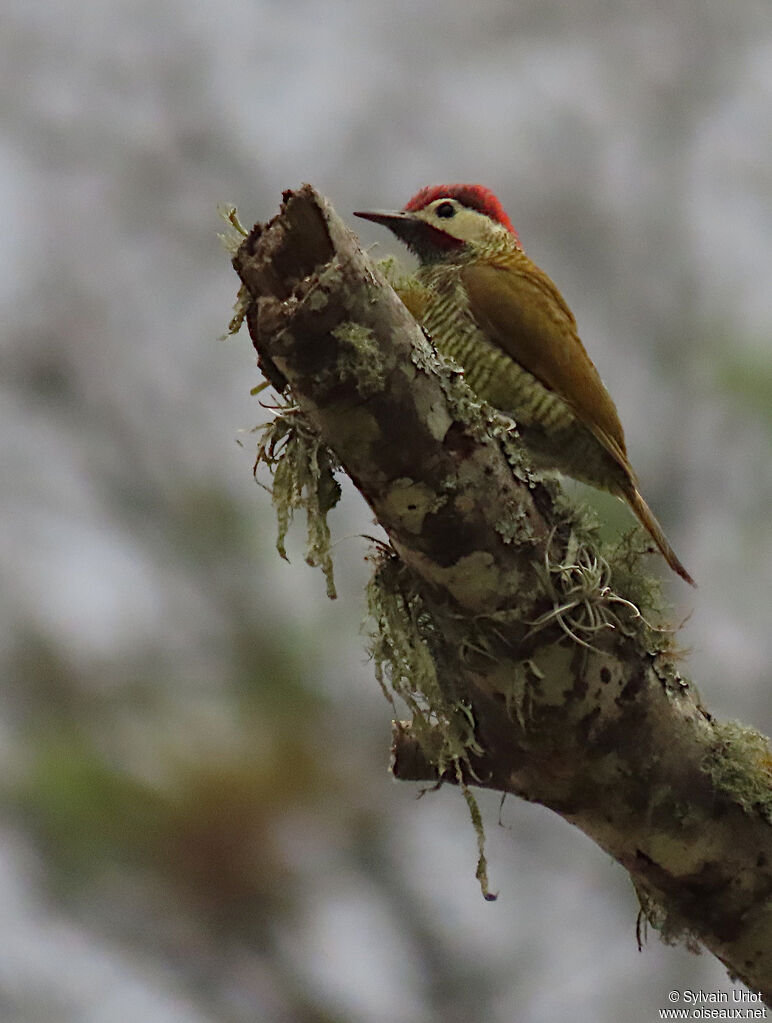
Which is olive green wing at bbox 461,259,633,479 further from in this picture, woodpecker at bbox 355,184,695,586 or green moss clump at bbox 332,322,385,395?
green moss clump at bbox 332,322,385,395

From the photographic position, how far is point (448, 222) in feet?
13.3

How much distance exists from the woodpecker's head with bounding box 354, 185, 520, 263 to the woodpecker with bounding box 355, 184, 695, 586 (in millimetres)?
192

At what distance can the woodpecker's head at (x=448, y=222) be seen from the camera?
4004 millimetres

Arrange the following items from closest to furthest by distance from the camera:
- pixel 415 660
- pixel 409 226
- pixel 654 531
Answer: pixel 415 660
pixel 654 531
pixel 409 226

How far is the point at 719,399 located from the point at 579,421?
4641mm

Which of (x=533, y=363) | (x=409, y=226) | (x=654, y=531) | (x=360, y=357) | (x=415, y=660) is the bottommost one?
(x=415, y=660)

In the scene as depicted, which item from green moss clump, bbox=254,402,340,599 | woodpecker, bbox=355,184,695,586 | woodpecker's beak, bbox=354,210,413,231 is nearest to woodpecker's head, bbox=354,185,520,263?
woodpecker's beak, bbox=354,210,413,231

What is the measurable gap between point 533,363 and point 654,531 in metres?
0.58

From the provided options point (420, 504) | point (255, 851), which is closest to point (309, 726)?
point (255, 851)

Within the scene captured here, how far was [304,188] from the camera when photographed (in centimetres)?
215

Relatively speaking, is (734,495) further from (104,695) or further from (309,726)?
(104,695)

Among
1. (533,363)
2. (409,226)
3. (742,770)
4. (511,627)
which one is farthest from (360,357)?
(409,226)

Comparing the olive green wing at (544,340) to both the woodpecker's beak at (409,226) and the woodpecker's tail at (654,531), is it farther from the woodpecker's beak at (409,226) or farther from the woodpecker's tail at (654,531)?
the woodpecker's beak at (409,226)

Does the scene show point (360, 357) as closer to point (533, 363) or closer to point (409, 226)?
point (533, 363)
